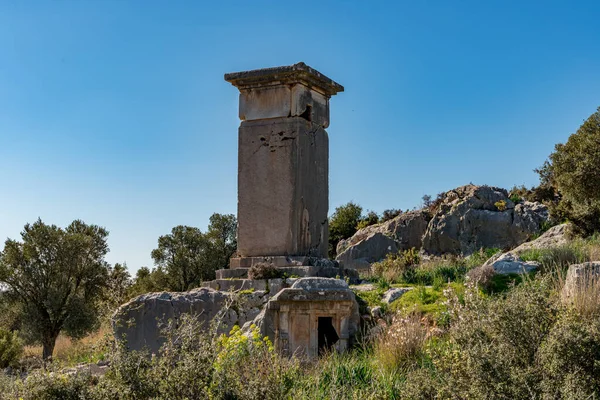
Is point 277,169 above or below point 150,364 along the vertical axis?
above

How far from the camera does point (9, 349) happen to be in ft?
59.9

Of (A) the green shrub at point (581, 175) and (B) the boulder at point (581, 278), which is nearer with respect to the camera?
(B) the boulder at point (581, 278)

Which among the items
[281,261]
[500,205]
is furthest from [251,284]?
[500,205]

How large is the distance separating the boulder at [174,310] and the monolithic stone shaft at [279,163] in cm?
98

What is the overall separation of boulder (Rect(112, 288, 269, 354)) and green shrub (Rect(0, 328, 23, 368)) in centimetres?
1040

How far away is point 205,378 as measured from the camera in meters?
4.64

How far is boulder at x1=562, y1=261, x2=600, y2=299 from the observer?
7.61 m

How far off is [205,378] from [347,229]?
2121 cm

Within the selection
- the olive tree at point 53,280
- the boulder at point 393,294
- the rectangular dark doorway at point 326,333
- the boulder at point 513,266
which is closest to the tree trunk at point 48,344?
the olive tree at point 53,280

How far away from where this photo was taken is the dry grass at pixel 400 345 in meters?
7.08

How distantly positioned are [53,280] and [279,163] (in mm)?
13534

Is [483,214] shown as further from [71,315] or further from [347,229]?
[71,315]

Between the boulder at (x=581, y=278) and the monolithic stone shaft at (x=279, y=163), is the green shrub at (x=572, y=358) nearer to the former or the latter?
the boulder at (x=581, y=278)

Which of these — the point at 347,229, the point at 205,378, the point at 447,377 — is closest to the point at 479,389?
the point at 447,377
